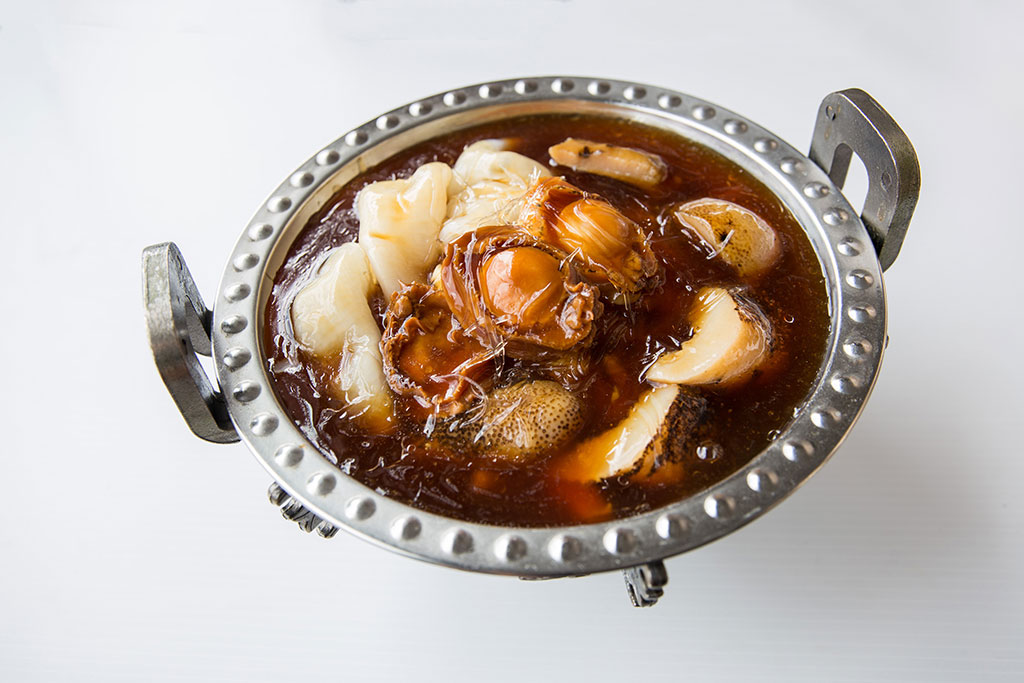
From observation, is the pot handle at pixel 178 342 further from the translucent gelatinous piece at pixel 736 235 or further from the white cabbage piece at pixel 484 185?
the translucent gelatinous piece at pixel 736 235

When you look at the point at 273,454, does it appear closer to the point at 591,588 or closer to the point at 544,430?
the point at 544,430

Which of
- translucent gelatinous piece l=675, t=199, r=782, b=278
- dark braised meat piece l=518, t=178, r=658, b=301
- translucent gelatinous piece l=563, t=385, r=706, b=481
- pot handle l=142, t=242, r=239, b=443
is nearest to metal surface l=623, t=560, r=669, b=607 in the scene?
translucent gelatinous piece l=563, t=385, r=706, b=481

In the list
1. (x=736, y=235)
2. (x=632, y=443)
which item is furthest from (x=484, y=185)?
(x=632, y=443)

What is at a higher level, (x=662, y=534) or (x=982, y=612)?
(x=662, y=534)

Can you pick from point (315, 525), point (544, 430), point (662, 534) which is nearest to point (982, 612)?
point (662, 534)

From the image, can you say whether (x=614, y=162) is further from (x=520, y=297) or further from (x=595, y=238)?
(x=520, y=297)

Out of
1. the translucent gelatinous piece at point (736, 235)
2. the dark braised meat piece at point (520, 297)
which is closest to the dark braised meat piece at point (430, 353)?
the dark braised meat piece at point (520, 297)
